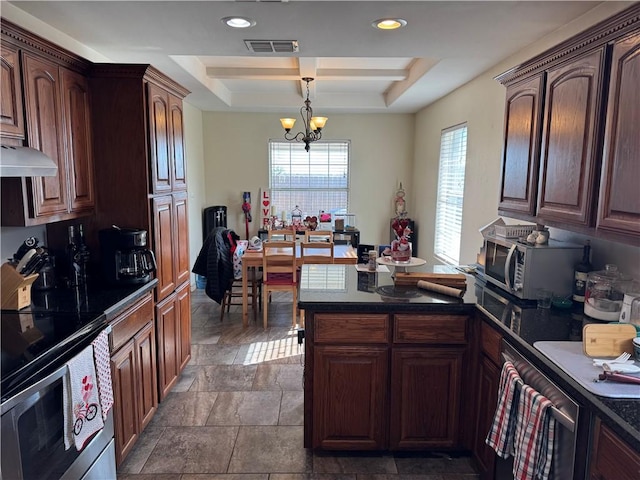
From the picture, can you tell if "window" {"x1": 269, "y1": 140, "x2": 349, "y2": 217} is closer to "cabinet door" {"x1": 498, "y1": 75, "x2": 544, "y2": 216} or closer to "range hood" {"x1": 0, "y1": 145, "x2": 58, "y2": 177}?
"cabinet door" {"x1": 498, "y1": 75, "x2": 544, "y2": 216}

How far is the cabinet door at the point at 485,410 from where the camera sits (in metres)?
2.03

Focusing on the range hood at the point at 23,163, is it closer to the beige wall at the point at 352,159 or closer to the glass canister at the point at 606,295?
the glass canister at the point at 606,295

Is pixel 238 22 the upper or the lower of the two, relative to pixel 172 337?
upper

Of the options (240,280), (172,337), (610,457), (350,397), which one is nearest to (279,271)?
(240,280)

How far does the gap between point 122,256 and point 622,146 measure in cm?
248

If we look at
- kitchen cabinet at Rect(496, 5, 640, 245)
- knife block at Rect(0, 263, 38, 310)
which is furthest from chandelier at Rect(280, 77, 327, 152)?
knife block at Rect(0, 263, 38, 310)

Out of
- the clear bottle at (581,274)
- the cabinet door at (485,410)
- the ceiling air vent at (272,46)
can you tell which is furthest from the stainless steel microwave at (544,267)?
the ceiling air vent at (272,46)

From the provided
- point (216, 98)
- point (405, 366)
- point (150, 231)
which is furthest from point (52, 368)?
point (216, 98)

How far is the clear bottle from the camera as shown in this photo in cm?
216

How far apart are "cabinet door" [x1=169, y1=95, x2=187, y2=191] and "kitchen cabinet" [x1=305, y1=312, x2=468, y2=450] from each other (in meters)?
1.53

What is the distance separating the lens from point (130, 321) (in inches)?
91.4

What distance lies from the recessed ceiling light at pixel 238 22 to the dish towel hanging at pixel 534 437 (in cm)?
226

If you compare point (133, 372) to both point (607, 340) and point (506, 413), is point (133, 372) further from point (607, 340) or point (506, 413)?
point (607, 340)

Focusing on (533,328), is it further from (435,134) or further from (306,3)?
(435,134)
